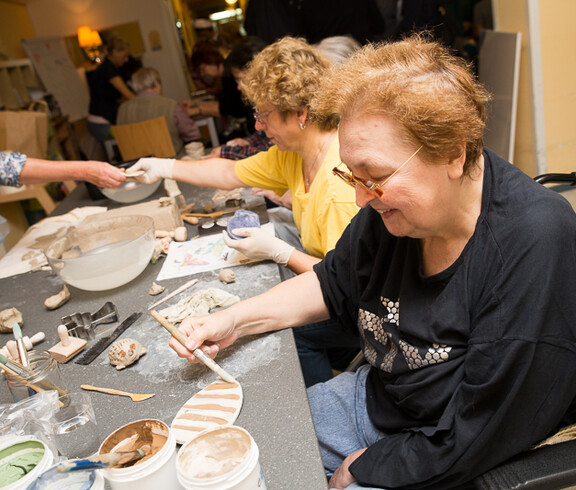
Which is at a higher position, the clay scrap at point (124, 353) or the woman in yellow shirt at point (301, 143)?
the woman in yellow shirt at point (301, 143)

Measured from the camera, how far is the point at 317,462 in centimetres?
91

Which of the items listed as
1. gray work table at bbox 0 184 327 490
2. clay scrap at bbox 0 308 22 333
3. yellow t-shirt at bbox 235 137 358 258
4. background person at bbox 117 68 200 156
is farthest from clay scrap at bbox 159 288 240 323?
background person at bbox 117 68 200 156

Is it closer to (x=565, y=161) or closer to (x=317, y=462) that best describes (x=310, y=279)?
(x=317, y=462)

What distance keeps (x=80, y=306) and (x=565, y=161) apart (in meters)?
2.99

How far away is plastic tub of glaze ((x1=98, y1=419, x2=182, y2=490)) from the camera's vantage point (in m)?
0.74

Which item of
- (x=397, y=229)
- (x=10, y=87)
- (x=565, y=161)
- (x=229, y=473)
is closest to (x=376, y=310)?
(x=397, y=229)

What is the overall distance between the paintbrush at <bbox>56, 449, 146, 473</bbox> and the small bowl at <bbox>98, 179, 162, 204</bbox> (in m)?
1.99

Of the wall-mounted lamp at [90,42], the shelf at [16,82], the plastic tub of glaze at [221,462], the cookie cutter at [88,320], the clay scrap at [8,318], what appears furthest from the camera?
the wall-mounted lamp at [90,42]

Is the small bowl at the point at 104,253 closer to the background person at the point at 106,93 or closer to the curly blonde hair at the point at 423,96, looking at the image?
the curly blonde hair at the point at 423,96

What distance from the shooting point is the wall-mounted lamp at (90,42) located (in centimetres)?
753

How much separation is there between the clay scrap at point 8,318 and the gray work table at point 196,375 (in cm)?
3

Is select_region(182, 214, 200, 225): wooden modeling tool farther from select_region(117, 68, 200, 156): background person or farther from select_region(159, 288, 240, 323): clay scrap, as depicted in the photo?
select_region(117, 68, 200, 156): background person

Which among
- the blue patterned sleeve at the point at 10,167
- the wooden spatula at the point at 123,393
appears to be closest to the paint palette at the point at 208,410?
the wooden spatula at the point at 123,393

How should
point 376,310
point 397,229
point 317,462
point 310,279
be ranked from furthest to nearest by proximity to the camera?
1. point 310,279
2. point 376,310
3. point 397,229
4. point 317,462
